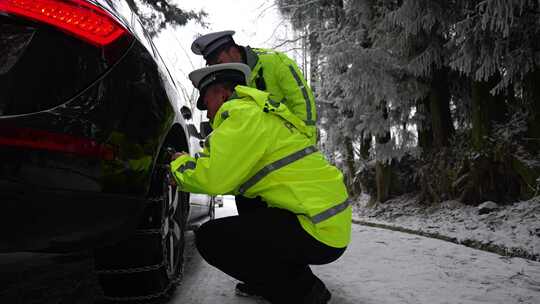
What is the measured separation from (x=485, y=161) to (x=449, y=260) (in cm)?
299

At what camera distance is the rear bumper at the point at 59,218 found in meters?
1.14

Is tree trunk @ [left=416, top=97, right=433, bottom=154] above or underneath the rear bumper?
above

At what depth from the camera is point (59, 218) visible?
123 centimetres

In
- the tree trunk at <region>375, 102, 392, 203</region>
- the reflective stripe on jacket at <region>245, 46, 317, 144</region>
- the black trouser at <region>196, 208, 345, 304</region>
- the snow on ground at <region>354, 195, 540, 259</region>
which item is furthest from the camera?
the tree trunk at <region>375, 102, 392, 203</region>

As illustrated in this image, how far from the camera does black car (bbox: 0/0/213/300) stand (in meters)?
1.14

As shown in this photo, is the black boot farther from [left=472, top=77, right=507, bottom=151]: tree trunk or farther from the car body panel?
[left=472, top=77, right=507, bottom=151]: tree trunk

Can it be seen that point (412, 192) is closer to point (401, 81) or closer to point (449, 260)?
point (401, 81)

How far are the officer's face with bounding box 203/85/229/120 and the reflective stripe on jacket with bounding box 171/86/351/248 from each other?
4.3 inches

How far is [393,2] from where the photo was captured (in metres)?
6.91

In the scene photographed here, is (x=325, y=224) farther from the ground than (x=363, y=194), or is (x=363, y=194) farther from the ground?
(x=325, y=224)

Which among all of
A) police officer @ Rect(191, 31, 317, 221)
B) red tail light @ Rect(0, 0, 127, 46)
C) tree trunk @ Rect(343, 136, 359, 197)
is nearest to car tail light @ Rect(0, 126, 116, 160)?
red tail light @ Rect(0, 0, 127, 46)

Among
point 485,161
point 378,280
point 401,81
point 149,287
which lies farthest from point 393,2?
point 149,287

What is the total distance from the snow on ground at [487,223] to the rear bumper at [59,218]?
341cm

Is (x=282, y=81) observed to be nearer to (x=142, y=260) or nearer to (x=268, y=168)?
(x=268, y=168)
